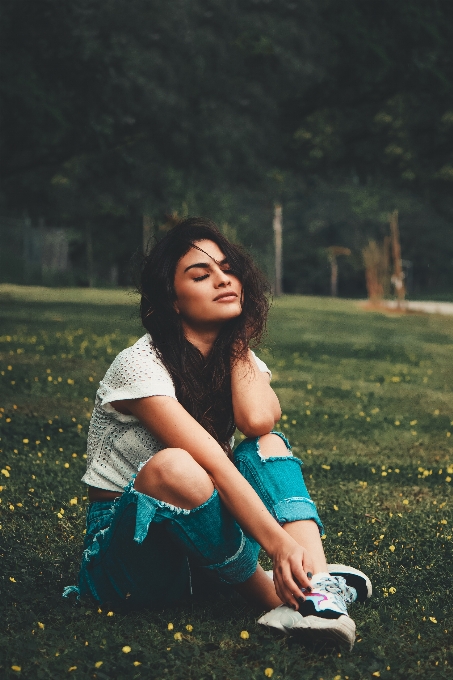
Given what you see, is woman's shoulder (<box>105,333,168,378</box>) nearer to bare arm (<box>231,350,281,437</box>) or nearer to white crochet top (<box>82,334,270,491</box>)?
white crochet top (<box>82,334,270,491</box>)

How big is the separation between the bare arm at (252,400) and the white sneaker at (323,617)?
0.53m

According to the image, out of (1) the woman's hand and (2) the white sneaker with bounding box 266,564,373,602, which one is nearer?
(1) the woman's hand

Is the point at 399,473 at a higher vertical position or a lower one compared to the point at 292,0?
lower

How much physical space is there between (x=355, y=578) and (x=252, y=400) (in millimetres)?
726

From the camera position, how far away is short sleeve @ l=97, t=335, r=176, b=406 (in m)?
3.04

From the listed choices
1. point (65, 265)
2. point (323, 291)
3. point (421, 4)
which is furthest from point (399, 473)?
point (323, 291)

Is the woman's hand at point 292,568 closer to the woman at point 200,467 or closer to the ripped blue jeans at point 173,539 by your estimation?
the woman at point 200,467

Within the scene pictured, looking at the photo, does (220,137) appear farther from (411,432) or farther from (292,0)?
(411,432)

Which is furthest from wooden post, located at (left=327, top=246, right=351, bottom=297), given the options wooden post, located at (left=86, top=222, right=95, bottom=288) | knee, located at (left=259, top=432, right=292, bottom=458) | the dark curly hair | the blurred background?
knee, located at (left=259, top=432, right=292, bottom=458)

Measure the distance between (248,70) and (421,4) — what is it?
390 cm

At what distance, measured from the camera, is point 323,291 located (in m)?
52.6

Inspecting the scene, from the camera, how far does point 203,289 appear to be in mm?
3275

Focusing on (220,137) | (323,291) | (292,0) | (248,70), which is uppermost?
(292,0)

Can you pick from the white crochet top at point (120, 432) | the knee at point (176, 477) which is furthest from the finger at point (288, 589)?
the white crochet top at point (120, 432)
